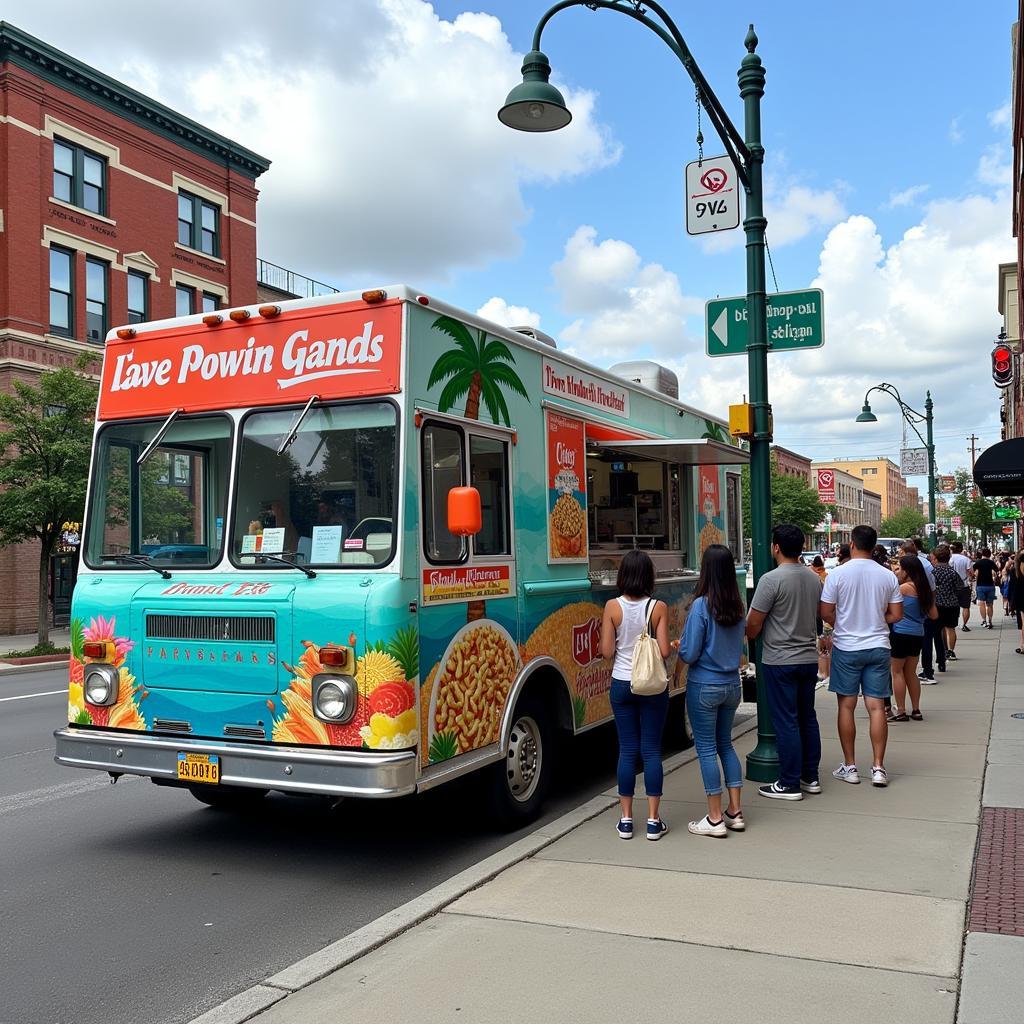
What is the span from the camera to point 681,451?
29.5 feet

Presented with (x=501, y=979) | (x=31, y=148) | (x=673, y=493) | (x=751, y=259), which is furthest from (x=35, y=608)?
(x=501, y=979)

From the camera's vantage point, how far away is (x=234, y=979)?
4.41m

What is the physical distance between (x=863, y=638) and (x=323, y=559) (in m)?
4.10

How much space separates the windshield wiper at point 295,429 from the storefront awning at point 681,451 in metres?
2.92

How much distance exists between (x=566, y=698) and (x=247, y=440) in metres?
2.84

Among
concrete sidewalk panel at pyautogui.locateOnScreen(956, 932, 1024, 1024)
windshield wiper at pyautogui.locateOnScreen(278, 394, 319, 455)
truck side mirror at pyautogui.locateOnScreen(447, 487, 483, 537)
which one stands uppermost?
windshield wiper at pyautogui.locateOnScreen(278, 394, 319, 455)

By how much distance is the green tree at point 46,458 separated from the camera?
2059cm

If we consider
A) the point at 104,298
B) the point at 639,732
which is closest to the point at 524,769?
the point at 639,732

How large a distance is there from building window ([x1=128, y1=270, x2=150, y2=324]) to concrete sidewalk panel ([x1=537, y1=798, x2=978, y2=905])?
27.7 metres

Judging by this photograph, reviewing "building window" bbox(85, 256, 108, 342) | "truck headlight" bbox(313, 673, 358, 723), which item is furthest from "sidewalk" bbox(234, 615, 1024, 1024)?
"building window" bbox(85, 256, 108, 342)

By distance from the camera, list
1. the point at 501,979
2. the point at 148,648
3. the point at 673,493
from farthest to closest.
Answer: the point at 673,493, the point at 148,648, the point at 501,979

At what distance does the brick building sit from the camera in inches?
1051

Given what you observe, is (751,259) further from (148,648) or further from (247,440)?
(148,648)

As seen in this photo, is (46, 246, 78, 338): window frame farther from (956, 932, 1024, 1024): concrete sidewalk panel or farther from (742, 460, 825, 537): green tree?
(742, 460, 825, 537): green tree
